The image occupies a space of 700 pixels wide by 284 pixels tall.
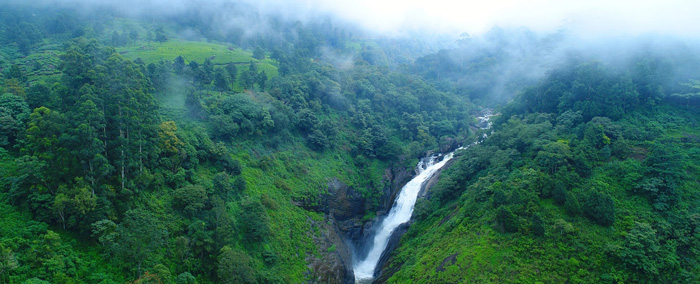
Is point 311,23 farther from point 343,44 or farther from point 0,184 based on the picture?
point 0,184

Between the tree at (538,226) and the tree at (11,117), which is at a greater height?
the tree at (11,117)

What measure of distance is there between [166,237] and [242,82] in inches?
1387

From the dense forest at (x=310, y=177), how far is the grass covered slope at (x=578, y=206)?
154 millimetres

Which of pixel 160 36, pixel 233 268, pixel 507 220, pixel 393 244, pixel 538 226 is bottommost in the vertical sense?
pixel 393 244

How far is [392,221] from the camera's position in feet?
154

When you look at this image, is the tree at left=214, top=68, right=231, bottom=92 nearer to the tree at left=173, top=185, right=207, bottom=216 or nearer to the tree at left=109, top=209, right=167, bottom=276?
the tree at left=173, top=185, right=207, bottom=216

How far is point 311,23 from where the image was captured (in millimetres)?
125000

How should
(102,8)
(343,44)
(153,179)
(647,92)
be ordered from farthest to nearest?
(343,44)
(102,8)
(647,92)
(153,179)

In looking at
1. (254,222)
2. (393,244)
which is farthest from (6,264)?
(393,244)

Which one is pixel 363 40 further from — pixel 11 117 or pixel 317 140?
pixel 11 117

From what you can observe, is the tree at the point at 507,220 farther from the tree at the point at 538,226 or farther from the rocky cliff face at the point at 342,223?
the rocky cliff face at the point at 342,223

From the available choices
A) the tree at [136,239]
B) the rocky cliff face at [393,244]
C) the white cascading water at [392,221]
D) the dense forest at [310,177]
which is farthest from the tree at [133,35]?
the rocky cliff face at [393,244]

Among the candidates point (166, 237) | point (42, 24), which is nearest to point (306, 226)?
point (166, 237)

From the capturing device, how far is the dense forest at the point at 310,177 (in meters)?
22.6
